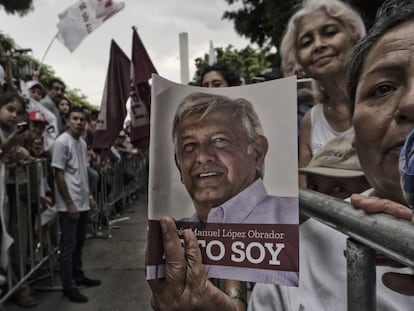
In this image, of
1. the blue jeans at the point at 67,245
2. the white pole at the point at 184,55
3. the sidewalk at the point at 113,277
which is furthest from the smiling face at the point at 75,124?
the white pole at the point at 184,55

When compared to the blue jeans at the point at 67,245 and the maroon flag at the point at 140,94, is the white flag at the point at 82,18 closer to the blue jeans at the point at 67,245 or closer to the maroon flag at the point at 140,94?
the maroon flag at the point at 140,94

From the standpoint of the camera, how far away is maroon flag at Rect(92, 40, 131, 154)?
4.72 meters

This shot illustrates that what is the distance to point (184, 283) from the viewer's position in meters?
1.01

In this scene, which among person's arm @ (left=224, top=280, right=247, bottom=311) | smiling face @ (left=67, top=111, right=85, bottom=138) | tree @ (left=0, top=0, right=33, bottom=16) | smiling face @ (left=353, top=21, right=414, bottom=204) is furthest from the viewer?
tree @ (left=0, top=0, right=33, bottom=16)

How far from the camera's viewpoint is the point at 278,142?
2.99 feet

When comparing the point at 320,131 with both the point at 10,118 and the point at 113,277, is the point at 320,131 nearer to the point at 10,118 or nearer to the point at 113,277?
the point at 10,118

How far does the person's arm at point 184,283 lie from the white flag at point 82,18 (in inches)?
257

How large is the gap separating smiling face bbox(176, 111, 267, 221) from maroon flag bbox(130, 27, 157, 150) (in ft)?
9.91

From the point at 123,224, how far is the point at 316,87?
671 cm

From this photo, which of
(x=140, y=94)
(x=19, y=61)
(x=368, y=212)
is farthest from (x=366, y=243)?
(x=19, y=61)

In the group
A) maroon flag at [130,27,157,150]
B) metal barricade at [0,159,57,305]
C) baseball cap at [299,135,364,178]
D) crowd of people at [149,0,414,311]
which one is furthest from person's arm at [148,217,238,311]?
metal barricade at [0,159,57,305]

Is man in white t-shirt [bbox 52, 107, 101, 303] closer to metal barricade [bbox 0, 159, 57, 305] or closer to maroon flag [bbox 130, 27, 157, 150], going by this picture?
metal barricade [bbox 0, 159, 57, 305]

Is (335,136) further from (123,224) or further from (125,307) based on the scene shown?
(123,224)

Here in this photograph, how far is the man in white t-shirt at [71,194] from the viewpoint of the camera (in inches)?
177
